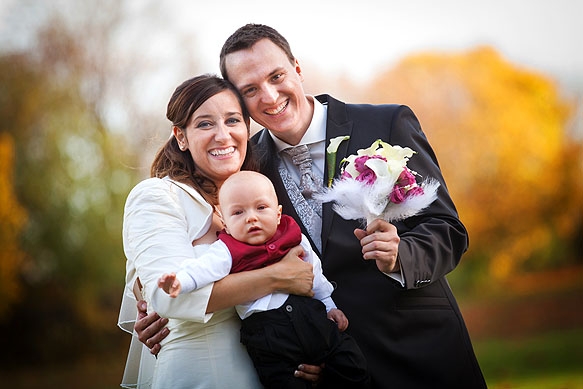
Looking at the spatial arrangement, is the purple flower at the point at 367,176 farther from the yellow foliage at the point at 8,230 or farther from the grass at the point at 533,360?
the yellow foliage at the point at 8,230

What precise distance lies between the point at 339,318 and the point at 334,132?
1.00 meters

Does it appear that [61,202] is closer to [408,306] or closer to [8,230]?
[8,230]

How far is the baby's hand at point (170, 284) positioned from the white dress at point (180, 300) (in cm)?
15

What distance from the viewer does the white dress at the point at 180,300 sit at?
278cm

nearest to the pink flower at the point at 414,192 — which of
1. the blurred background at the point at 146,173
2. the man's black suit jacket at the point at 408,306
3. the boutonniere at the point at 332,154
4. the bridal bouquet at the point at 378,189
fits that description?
the bridal bouquet at the point at 378,189

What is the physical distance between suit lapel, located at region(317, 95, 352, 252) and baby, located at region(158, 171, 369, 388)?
342 millimetres

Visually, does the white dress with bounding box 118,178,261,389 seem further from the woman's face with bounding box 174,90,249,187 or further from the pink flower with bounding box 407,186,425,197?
the pink flower with bounding box 407,186,425,197

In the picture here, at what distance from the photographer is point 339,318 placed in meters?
3.02

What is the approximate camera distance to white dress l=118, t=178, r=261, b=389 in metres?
2.78

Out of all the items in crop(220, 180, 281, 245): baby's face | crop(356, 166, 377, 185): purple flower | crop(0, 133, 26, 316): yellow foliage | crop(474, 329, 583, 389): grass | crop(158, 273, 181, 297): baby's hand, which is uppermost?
crop(356, 166, 377, 185): purple flower

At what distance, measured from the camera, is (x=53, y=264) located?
39.2 feet

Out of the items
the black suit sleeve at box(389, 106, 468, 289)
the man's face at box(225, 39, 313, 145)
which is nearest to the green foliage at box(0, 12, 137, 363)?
the man's face at box(225, 39, 313, 145)

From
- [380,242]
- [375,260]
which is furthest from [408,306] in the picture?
[380,242]

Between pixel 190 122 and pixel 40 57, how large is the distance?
10.2 meters
